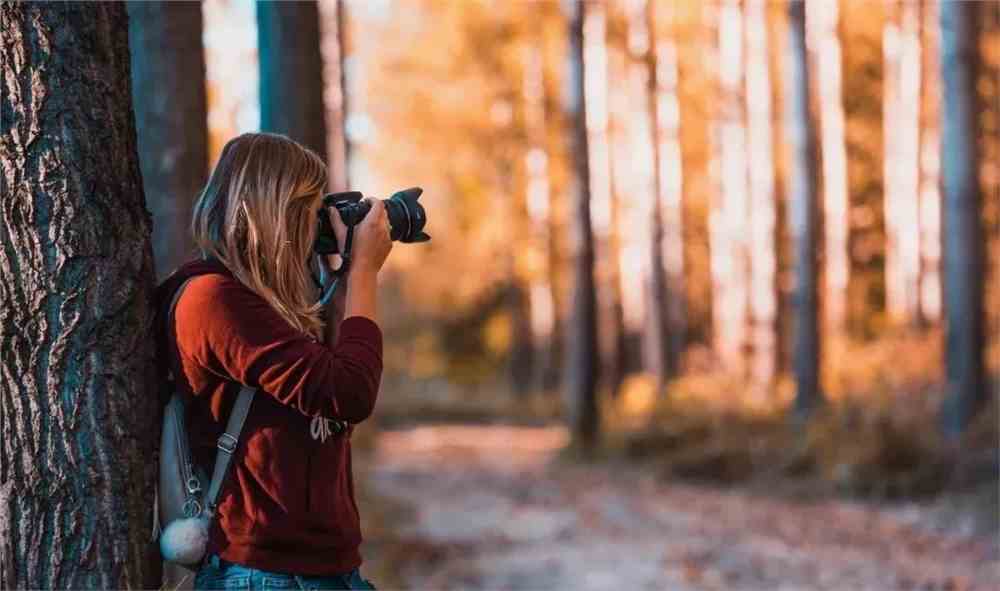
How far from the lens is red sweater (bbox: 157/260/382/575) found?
324cm

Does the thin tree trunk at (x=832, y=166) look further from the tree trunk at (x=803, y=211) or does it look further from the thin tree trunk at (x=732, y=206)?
the tree trunk at (x=803, y=211)

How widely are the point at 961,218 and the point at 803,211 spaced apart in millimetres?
4037

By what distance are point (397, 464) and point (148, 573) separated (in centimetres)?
1574

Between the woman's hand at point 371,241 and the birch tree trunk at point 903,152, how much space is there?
22.8 m

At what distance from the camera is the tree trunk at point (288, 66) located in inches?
304

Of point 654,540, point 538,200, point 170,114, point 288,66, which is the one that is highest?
point 538,200

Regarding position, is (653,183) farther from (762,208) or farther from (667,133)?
(762,208)

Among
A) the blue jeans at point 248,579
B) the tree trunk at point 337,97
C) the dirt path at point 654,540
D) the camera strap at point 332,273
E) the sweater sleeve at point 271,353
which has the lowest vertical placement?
the dirt path at point 654,540

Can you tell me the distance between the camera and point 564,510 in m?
13.3

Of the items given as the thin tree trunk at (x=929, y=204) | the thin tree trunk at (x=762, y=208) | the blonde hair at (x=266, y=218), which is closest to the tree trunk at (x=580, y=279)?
the thin tree trunk at (x=762, y=208)

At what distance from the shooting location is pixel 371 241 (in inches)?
140

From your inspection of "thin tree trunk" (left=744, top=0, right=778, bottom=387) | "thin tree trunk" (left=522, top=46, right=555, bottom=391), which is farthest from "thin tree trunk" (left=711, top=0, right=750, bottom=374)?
"thin tree trunk" (left=522, top=46, right=555, bottom=391)

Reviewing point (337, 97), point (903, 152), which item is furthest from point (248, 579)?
point (903, 152)

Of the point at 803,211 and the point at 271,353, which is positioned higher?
the point at 803,211
